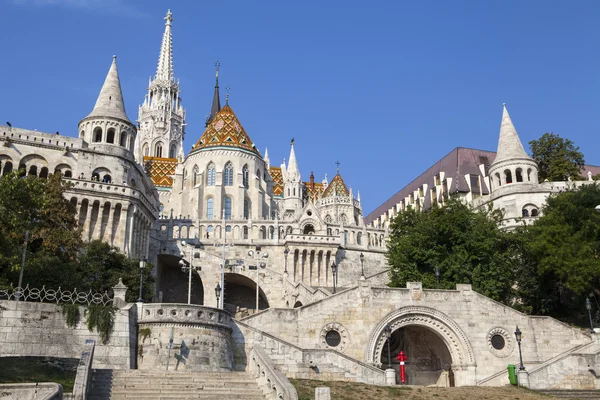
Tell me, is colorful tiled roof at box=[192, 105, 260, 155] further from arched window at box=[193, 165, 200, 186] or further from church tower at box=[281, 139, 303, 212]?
church tower at box=[281, 139, 303, 212]

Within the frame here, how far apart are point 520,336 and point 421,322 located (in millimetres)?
4882

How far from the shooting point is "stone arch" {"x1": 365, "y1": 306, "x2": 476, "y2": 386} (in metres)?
31.0

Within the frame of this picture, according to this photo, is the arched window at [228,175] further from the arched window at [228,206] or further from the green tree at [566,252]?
the green tree at [566,252]

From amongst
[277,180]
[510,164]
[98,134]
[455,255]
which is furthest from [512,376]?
[277,180]

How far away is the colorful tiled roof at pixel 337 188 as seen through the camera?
69.2 meters

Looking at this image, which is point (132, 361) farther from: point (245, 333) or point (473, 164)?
point (473, 164)

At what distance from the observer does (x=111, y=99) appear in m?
45.4

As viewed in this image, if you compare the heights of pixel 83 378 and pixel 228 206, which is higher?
pixel 228 206

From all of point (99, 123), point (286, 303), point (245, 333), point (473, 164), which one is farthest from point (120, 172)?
point (473, 164)

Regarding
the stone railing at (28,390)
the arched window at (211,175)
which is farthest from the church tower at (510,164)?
the stone railing at (28,390)

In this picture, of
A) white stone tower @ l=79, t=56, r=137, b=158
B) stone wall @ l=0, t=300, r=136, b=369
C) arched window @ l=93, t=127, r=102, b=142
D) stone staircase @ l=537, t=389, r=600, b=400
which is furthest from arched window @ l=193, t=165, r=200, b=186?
stone staircase @ l=537, t=389, r=600, b=400

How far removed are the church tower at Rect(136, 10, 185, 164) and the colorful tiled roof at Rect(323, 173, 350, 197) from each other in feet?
96.5

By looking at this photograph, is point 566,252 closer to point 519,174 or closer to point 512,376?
point 512,376

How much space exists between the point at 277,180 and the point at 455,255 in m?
40.1
